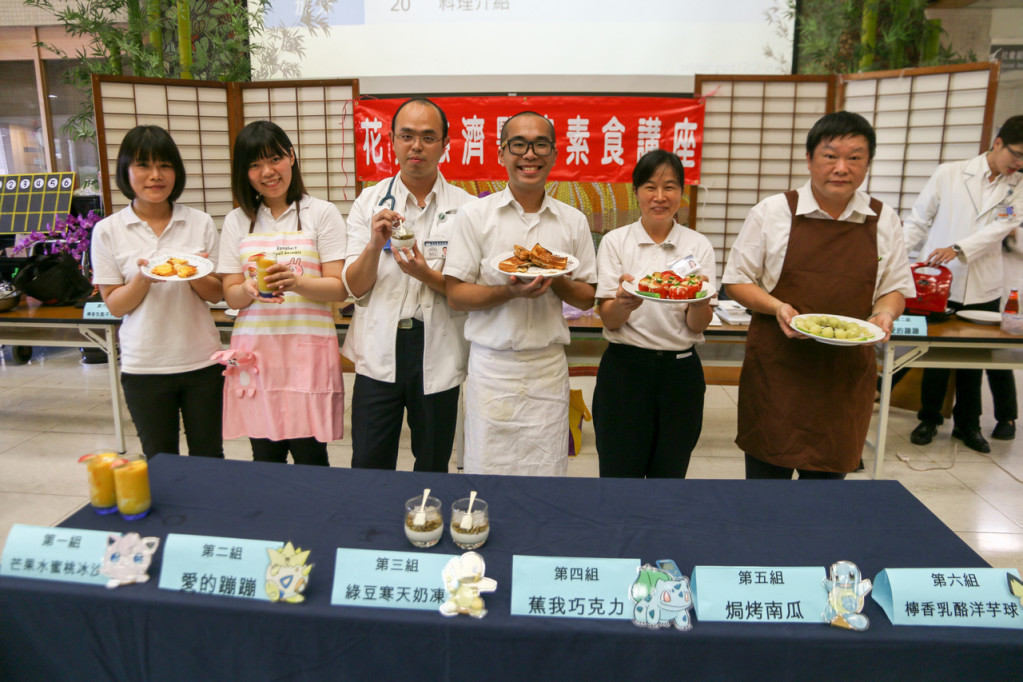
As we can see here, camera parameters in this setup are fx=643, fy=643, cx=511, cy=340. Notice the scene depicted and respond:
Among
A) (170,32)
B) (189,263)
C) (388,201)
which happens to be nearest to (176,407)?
(189,263)

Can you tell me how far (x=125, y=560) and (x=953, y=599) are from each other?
1.47m

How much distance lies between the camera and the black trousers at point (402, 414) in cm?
206

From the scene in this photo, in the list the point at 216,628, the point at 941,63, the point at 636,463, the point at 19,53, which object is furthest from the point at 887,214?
the point at 19,53

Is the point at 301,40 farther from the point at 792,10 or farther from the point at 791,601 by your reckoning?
the point at 791,601

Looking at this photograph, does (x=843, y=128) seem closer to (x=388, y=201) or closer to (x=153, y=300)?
(x=388, y=201)

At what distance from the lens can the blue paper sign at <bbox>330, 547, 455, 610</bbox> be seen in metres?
1.11

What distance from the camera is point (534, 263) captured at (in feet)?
6.12

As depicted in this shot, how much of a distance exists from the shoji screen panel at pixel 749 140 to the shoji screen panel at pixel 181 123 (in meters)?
3.85

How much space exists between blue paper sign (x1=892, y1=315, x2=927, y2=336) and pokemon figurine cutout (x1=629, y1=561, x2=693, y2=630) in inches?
99.9

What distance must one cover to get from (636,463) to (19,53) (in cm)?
780

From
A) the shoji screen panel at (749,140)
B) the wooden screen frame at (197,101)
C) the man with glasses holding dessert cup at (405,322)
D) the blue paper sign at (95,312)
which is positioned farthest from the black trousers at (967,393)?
the blue paper sign at (95,312)

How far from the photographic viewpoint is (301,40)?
16.9 ft

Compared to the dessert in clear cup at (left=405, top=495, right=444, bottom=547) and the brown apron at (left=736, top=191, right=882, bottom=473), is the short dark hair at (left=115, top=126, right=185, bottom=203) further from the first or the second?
the brown apron at (left=736, top=191, right=882, bottom=473)

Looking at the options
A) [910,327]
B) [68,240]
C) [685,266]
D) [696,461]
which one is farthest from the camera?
[68,240]
